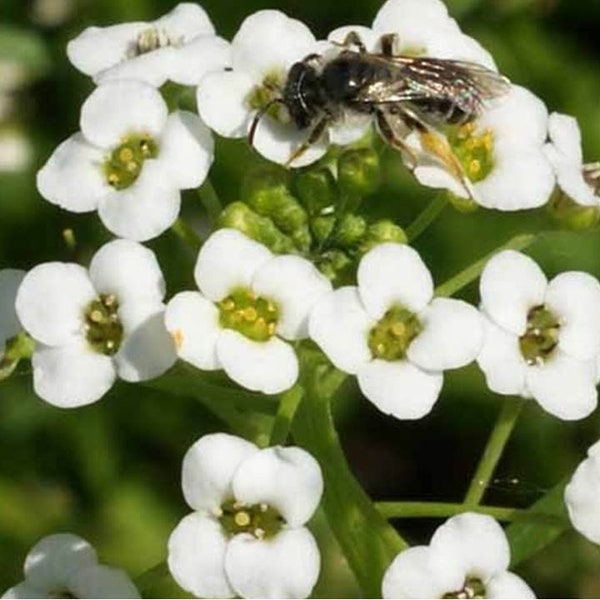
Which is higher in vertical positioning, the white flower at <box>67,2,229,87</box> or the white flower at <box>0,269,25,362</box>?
the white flower at <box>67,2,229,87</box>

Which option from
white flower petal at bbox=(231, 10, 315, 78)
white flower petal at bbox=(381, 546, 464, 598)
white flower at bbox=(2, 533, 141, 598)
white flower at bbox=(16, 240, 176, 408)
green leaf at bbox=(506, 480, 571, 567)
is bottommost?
white flower at bbox=(2, 533, 141, 598)

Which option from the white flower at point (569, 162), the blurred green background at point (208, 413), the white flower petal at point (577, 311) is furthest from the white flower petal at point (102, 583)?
the blurred green background at point (208, 413)

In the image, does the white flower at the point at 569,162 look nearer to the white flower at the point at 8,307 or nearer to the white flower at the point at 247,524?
→ the white flower at the point at 247,524

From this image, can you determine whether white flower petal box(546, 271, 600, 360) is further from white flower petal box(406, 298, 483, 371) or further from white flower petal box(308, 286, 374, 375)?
white flower petal box(308, 286, 374, 375)

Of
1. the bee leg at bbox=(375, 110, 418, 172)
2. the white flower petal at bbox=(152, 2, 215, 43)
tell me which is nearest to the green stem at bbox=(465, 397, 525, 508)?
the bee leg at bbox=(375, 110, 418, 172)

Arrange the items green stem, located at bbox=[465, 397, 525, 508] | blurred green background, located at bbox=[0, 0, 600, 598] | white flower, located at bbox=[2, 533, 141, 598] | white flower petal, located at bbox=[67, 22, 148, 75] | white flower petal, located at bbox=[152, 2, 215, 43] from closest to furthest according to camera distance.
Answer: white flower, located at bbox=[2, 533, 141, 598], green stem, located at bbox=[465, 397, 525, 508], white flower petal, located at bbox=[67, 22, 148, 75], white flower petal, located at bbox=[152, 2, 215, 43], blurred green background, located at bbox=[0, 0, 600, 598]

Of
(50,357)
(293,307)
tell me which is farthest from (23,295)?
(293,307)

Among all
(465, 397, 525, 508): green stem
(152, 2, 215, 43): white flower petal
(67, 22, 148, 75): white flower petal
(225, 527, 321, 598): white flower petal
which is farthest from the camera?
(152, 2, 215, 43): white flower petal
